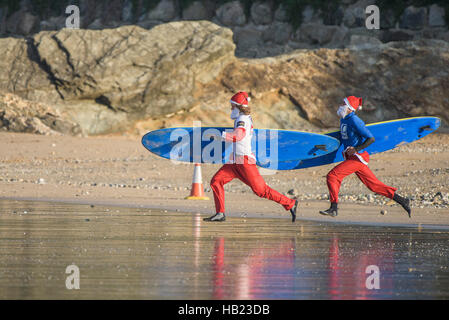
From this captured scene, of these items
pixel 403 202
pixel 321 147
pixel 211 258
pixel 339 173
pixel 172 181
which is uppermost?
pixel 321 147

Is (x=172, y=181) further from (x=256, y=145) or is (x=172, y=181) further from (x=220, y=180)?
(x=220, y=180)

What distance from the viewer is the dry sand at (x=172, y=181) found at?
16.0 metres

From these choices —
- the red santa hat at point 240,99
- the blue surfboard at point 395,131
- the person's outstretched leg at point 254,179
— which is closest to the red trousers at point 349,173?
the person's outstretched leg at point 254,179

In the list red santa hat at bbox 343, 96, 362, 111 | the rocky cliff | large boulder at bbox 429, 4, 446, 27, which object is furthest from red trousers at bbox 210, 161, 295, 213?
large boulder at bbox 429, 4, 446, 27

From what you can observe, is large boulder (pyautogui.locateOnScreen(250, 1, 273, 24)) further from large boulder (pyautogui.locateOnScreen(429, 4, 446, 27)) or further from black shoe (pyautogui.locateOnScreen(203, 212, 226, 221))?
black shoe (pyautogui.locateOnScreen(203, 212, 226, 221))

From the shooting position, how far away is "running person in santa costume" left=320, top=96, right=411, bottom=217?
13.5 m

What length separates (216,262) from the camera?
884cm

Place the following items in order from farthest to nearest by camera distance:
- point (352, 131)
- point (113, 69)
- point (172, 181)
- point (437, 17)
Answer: point (437, 17) < point (113, 69) < point (172, 181) < point (352, 131)

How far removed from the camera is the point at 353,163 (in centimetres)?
1352

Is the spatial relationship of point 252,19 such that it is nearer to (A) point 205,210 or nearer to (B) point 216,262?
(A) point 205,210

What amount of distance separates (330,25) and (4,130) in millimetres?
20760

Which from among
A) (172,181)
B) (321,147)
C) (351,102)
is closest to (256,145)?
(321,147)

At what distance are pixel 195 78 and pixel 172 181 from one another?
14.6 metres
